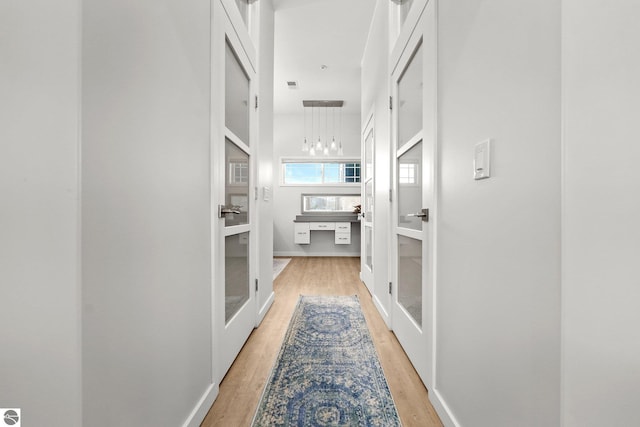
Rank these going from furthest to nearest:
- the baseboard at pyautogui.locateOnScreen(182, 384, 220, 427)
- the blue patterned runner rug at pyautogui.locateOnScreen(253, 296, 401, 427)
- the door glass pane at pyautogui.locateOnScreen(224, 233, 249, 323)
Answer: the door glass pane at pyautogui.locateOnScreen(224, 233, 249, 323) < the blue patterned runner rug at pyautogui.locateOnScreen(253, 296, 401, 427) < the baseboard at pyautogui.locateOnScreen(182, 384, 220, 427)

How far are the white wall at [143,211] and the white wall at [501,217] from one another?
101 cm

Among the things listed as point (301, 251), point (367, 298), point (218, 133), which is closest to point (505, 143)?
point (218, 133)

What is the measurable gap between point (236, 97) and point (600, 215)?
1823mm

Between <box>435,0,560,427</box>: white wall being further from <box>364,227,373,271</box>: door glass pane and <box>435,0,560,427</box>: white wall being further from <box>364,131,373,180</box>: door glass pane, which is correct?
<box>364,227,373,271</box>: door glass pane

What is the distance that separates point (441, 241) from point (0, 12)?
144 centimetres

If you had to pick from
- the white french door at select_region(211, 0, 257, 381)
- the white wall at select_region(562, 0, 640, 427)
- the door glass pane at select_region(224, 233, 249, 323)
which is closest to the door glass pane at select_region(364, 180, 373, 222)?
the white french door at select_region(211, 0, 257, 381)

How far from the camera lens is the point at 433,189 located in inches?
53.8

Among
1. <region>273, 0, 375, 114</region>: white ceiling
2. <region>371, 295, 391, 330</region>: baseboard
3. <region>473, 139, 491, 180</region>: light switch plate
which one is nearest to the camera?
<region>473, 139, 491, 180</region>: light switch plate

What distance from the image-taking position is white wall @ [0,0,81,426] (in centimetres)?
55

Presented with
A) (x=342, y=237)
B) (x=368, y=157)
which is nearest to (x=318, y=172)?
(x=342, y=237)

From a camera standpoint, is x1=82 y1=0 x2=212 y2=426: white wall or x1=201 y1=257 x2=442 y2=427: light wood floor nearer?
x1=82 y1=0 x2=212 y2=426: white wall

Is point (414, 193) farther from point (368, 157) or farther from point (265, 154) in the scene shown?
point (368, 157)

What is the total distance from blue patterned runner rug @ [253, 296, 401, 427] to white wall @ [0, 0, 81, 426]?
2.90 ft

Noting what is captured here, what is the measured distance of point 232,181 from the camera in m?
1.76
